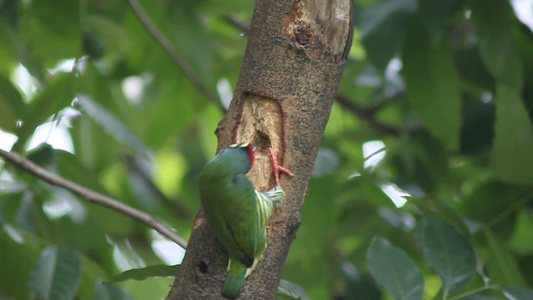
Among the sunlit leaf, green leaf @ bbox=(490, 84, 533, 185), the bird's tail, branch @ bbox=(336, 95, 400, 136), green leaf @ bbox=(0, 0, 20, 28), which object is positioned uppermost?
green leaf @ bbox=(0, 0, 20, 28)

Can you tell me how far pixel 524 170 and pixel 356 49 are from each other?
5.75 feet

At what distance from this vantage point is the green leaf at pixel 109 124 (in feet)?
6.66

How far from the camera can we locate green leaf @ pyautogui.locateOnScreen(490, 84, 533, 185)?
183 cm

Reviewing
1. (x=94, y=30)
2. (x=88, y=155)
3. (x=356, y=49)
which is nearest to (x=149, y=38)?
(x=94, y=30)

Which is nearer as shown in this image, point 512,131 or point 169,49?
point 512,131

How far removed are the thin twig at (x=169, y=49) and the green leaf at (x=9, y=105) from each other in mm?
547

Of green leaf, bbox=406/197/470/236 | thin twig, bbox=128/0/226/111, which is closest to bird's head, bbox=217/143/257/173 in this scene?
green leaf, bbox=406/197/470/236

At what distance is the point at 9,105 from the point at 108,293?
72 cm

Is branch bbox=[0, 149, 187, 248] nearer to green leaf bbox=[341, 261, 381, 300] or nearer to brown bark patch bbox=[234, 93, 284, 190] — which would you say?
brown bark patch bbox=[234, 93, 284, 190]

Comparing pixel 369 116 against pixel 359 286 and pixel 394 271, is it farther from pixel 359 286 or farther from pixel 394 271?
pixel 394 271

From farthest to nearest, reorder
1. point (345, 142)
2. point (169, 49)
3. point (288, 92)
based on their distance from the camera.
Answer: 1. point (345, 142)
2. point (169, 49)
3. point (288, 92)

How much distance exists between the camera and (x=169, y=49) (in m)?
2.32

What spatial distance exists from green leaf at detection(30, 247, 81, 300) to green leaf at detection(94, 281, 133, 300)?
112 millimetres

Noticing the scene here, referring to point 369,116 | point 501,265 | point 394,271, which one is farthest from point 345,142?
point 394,271
